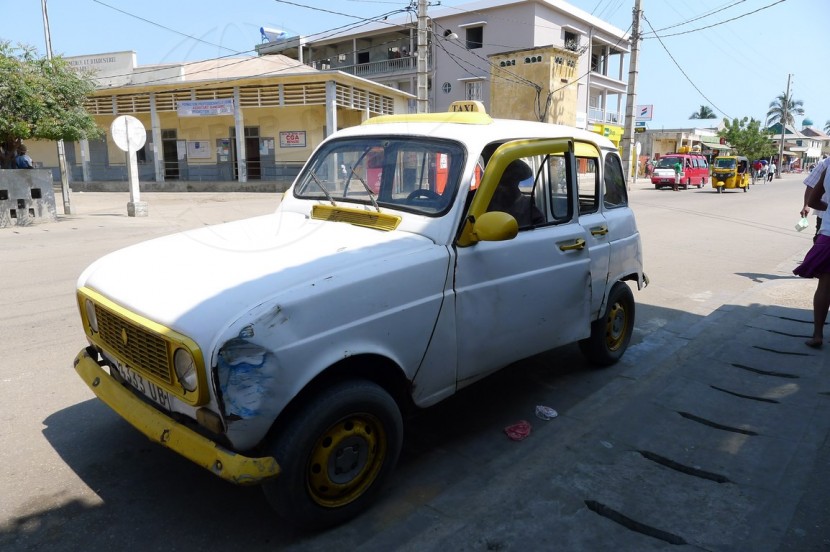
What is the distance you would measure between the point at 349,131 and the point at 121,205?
767 inches

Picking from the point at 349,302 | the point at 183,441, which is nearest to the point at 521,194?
the point at 349,302

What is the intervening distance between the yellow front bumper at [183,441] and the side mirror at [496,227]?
1501mm

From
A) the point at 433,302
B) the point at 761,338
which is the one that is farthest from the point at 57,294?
the point at 761,338

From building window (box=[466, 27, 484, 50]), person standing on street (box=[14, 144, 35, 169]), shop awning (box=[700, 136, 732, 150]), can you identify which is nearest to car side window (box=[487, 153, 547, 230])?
person standing on street (box=[14, 144, 35, 169])

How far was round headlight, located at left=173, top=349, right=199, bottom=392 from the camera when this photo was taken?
2396mm

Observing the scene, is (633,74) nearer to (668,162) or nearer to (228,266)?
(668,162)

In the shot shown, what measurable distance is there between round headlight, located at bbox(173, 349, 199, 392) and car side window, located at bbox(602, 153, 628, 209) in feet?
10.9

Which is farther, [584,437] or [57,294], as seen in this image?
[57,294]

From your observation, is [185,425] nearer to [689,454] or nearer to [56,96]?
[689,454]

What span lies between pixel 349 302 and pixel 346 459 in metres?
0.75

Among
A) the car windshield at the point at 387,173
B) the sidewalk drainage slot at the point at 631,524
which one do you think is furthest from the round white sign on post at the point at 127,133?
the sidewalk drainage slot at the point at 631,524

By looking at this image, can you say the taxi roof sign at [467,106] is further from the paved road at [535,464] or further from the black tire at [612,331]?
the paved road at [535,464]

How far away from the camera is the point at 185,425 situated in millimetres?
2605

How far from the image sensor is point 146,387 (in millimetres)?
2742
